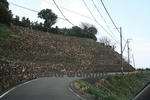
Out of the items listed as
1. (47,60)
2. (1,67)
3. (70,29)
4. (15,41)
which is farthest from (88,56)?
(1,67)

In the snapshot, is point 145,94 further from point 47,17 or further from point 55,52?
point 47,17

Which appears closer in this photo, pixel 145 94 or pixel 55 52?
pixel 145 94

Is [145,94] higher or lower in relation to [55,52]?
lower

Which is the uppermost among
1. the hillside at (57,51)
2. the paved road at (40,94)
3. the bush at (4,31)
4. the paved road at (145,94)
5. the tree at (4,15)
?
A: the tree at (4,15)

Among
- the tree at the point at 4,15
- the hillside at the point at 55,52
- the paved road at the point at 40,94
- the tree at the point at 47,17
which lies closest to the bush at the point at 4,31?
the hillside at the point at 55,52

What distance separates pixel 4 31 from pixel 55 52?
1496 centimetres

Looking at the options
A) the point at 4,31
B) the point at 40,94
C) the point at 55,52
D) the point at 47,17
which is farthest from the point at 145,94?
the point at 47,17

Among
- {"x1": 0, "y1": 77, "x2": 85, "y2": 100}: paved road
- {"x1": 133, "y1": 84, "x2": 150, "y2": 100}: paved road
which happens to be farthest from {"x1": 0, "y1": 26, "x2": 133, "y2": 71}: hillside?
{"x1": 133, "y1": 84, "x2": 150, "y2": 100}: paved road

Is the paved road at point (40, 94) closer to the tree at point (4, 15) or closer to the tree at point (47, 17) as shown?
the tree at point (4, 15)

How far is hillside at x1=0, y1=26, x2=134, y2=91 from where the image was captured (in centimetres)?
5412

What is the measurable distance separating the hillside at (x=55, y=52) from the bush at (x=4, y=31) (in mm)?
1116

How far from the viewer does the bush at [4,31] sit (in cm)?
5793

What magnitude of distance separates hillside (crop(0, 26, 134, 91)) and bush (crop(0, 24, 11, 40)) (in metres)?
1.12

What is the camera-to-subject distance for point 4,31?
195 ft
